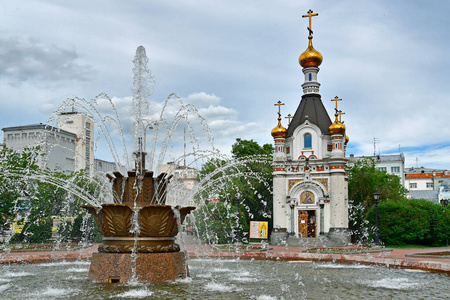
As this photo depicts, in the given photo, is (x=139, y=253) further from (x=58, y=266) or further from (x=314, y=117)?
(x=314, y=117)

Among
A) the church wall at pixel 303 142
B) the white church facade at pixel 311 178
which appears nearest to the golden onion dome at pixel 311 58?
the white church facade at pixel 311 178

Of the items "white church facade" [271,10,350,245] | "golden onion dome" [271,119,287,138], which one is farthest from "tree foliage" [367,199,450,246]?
"golden onion dome" [271,119,287,138]

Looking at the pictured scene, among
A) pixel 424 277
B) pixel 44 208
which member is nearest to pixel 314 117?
pixel 44 208

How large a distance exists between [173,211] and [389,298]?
4742mm

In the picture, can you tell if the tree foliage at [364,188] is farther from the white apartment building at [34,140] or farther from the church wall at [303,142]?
the white apartment building at [34,140]

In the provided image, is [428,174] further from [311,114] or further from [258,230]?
[258,230]

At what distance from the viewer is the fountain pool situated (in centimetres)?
875

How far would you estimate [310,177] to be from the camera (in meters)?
31.6

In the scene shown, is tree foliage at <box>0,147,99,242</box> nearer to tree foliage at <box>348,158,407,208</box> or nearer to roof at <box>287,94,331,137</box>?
roof at <box>287,94,331,137</box>

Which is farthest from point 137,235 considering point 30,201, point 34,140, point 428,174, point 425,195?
point 428,174

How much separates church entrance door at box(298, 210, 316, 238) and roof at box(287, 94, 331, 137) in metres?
5.61

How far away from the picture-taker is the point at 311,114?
32656 millimetres

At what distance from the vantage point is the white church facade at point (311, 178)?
30703 mm

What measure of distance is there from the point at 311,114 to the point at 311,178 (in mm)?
4619
